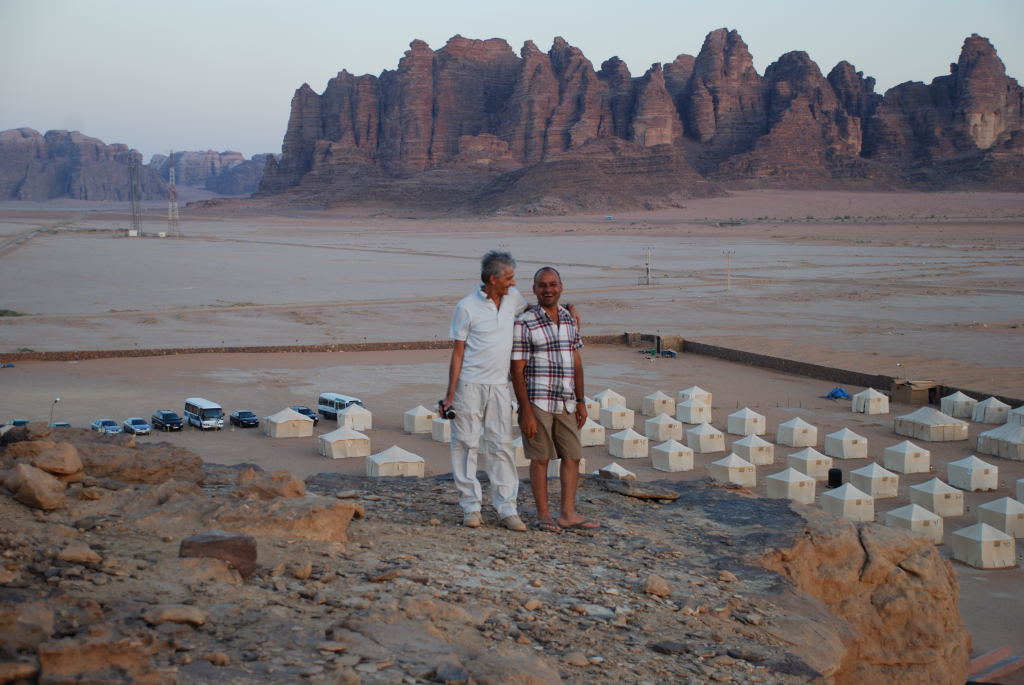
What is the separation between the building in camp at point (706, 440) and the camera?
17.5 meters

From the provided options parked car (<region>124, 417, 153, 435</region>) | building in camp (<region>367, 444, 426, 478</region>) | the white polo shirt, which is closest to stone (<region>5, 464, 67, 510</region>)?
the white polo shirt

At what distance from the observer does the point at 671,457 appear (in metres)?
16.3

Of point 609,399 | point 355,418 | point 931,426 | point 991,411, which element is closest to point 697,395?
point 609,399

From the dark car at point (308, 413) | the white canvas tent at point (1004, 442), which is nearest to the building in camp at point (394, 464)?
the dark car at point (308, 413)

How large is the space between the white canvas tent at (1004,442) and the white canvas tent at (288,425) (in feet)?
36.5

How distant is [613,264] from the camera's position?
185 feet

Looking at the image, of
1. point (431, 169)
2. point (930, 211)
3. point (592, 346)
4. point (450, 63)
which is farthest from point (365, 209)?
point (592, 346)

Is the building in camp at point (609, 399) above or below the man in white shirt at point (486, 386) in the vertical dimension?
below

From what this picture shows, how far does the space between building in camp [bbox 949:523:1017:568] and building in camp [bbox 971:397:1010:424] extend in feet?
25.2

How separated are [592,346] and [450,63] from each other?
14925cm

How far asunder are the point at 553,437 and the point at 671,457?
32.3 feet

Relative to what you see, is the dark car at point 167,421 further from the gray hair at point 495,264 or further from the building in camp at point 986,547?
the gray hair at point 495,264

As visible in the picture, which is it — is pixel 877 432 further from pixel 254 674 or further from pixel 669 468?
pixel 254 674

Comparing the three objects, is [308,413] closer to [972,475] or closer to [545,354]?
[972,475]
